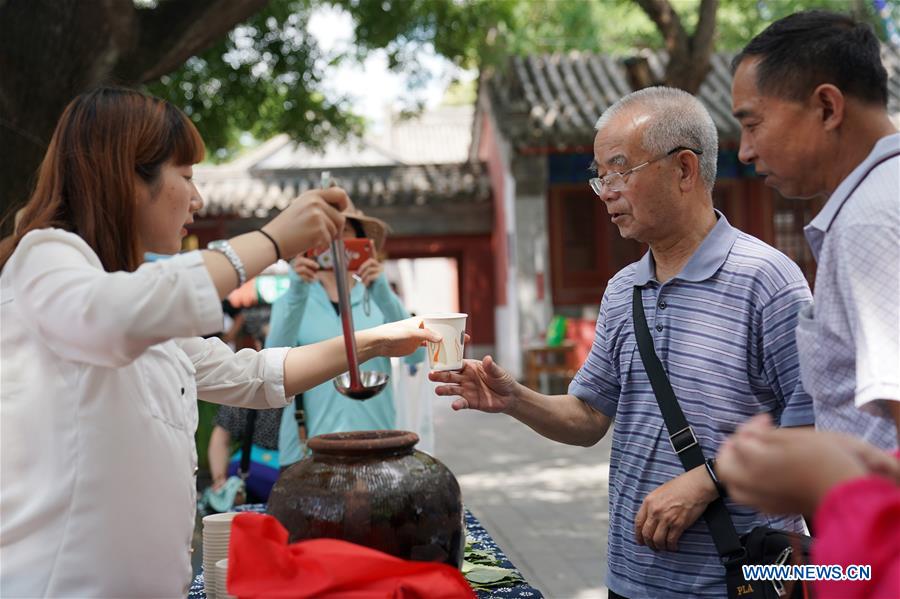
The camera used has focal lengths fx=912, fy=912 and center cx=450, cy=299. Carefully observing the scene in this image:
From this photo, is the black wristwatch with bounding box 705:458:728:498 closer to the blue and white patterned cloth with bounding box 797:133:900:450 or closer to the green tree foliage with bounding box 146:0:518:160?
the blue and white patterned cloth with bounding box 797:133:900:450

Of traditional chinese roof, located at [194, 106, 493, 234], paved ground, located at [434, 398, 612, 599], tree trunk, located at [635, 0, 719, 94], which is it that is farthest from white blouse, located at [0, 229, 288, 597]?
traditional chinese roof, located at [194, 106, 493, 234]

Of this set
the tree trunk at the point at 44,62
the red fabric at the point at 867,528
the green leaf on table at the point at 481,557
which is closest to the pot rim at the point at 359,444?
the green leaf on table at the point at 481,557

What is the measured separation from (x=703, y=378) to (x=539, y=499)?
557cm

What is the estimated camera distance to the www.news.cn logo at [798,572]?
126 centimetres

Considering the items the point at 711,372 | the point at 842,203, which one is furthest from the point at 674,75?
the point at 842,203

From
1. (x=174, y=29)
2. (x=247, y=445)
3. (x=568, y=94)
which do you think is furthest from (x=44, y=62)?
(x=568, y=94)

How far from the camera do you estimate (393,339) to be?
247cm

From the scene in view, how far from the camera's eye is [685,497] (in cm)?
228

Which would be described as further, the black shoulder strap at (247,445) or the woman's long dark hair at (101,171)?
the black shoulder strap at (247,445)

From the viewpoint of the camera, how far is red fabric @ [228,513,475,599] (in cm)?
173

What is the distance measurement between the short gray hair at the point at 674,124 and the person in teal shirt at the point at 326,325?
174 centimetres

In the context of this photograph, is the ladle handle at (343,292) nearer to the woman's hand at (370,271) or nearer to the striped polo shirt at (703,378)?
the striped polo shirt at (703,378)

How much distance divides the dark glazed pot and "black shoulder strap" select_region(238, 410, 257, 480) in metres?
2.76

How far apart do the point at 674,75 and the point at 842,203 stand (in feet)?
23.7
